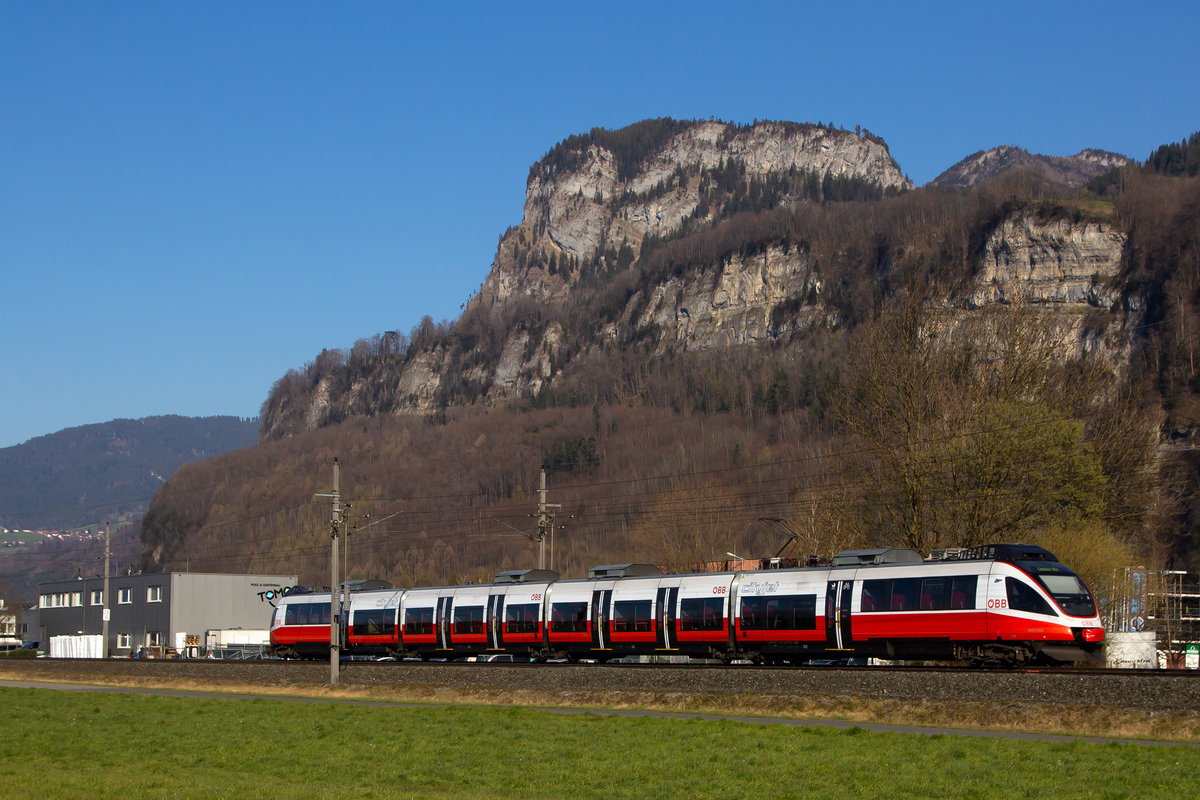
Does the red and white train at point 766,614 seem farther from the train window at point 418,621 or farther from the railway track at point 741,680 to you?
the railway track at point 741,680

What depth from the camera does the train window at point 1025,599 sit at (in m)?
37.3

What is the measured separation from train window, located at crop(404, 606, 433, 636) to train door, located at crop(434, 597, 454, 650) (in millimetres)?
505

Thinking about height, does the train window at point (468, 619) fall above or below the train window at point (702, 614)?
below

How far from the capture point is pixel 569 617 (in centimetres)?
5075

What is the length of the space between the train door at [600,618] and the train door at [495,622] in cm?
Answer: 540

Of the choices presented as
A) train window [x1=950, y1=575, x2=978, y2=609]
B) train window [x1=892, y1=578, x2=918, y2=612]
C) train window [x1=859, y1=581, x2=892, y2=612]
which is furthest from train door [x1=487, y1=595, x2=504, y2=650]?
train window [x1=950, y1=575, x2=978, y2=609]

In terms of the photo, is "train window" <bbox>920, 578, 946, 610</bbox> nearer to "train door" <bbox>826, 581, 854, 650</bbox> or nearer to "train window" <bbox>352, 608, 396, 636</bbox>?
"train door" <bbox>826, 581, 854, 650</bbox>

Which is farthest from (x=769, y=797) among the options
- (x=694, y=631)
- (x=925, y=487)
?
(x=925, y=487)

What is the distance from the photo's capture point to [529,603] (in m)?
52.3

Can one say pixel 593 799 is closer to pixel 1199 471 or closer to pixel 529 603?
pixel 529 603

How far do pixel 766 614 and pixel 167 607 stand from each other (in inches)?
3105

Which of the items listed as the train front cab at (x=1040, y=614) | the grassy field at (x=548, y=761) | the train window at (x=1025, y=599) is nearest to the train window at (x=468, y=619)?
the grassy field at (x=548, y=761)

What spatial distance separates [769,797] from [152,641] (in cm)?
10083

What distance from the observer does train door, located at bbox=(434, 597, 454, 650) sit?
55781 mm
